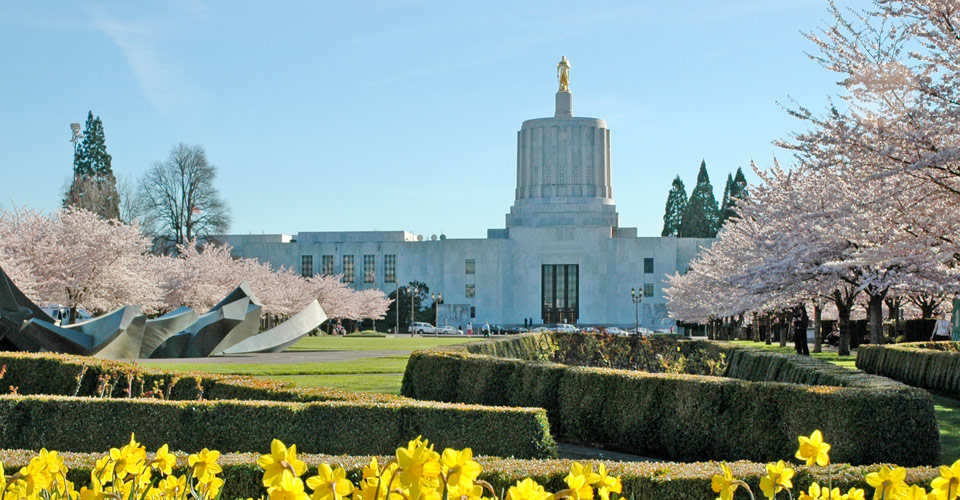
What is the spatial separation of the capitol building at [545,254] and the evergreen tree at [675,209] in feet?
29.9

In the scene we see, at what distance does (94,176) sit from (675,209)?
5260cm

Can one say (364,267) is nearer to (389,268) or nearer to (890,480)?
(389,268)

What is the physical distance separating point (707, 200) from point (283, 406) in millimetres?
85790

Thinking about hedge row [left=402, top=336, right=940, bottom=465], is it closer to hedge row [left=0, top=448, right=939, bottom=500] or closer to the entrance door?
hedge row [left=0, top=448, right=939, bottom=500]

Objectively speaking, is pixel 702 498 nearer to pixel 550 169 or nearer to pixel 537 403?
pixel 537 403

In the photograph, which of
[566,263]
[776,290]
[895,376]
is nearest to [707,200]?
[566,263]

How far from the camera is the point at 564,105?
281 ft

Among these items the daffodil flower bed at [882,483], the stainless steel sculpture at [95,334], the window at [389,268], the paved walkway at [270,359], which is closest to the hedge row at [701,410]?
the daffodil flower bed at [882,483]

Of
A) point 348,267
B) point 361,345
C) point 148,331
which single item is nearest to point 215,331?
point 148,331

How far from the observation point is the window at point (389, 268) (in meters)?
86.6

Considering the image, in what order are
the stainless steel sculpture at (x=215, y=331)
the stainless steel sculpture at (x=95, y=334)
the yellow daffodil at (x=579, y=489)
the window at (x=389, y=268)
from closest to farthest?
the yellow daffodil at (x=579, y=489)
the stainless steel sculpture at (x=95, y=334)
the stainless steel sculpture at (x=215, y=331)
the window at (x=389, y=268)

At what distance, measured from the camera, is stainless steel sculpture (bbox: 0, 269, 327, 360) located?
2317 centimetres

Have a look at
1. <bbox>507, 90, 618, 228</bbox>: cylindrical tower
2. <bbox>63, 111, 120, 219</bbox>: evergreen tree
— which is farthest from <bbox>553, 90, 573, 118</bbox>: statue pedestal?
<bbox>63, 111, 120, 219</bbox>: evergreen tree

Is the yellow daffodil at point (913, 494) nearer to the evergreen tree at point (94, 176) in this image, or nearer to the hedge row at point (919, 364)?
the hedge row at point (919, 364)
